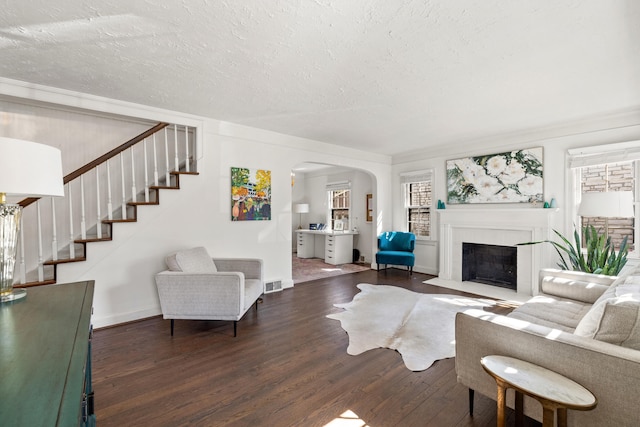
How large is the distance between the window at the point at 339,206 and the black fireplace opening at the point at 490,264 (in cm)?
311

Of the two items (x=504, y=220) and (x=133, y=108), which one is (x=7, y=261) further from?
(x=504, y=220)

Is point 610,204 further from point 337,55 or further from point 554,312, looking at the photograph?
point 337,55

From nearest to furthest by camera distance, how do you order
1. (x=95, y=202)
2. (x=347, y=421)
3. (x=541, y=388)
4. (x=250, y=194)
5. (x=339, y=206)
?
(x=541, y=388), (x=347, y=421), (x=95, y=202), (x=250, y=194), (x=339, y=206)

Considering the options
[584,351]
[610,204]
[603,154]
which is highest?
[603,154]

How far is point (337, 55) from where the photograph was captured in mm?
2385

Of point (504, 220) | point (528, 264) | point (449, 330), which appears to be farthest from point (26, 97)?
point (528, 264)

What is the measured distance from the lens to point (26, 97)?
2863 millimetres

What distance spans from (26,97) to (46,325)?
9.64 ft

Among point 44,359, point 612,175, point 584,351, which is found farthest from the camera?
point 612,175

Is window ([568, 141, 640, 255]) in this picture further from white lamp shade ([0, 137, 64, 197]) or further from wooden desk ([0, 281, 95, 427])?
white lamp shade ([0, 137, 64, 197])

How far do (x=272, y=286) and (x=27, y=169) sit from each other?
11.5ft

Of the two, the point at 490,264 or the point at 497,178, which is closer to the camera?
the point at 497,178

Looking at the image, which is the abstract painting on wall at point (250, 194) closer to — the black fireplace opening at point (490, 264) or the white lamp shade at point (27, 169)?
the white lamp shade at point (27, 169)

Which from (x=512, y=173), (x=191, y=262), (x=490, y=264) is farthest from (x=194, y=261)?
(x=512, y=173)
